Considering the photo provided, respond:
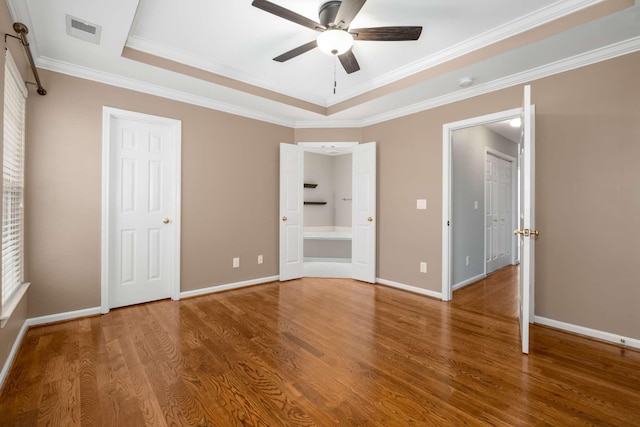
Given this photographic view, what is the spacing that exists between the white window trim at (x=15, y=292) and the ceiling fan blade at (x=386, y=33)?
2467 mm

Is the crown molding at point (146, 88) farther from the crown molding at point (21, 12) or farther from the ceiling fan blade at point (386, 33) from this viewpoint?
the ceiling fan blade at point (386, 33)

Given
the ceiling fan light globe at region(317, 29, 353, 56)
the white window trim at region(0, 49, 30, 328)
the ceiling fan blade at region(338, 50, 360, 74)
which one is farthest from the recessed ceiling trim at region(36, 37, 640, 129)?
the ceiling fan light globe at region(317, 29, 353, 56)

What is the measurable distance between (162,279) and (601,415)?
3.98 m

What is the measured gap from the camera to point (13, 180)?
7.80 ft

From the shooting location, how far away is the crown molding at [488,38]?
2195mm

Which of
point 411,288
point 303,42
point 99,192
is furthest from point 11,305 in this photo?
point 411,288

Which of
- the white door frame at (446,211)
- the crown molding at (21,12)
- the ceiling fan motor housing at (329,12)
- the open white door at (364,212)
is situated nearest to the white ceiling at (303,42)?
the crown molding at (21,12)

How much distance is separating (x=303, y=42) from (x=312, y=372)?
9.32 ft

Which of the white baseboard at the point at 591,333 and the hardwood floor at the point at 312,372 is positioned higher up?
the white baseboard at the point at 591,333

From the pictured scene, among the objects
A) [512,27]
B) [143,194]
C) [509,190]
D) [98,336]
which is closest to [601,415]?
[512,27]

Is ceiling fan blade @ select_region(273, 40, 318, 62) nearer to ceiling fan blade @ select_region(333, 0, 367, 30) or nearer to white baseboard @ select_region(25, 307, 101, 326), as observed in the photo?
ceiling fan blade @ select_region(333, 0, 367, 30)

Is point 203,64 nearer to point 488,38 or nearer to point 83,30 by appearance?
point 83,30

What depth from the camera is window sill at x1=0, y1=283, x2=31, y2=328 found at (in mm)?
1861

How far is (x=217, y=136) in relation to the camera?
3906 mm
